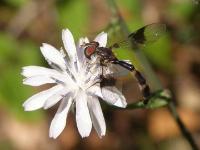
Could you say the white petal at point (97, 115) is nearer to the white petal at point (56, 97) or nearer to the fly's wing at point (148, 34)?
the white petal at point (56, 97)

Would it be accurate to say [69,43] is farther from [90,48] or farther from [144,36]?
[144,36]

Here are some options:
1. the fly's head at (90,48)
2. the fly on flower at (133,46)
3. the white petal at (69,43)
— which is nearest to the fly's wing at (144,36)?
the fly on flower at (133,46)

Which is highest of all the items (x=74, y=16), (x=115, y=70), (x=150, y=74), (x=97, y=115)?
(x=74, y=16)

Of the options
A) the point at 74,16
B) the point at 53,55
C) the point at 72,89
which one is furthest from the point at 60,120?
the point at 74,16

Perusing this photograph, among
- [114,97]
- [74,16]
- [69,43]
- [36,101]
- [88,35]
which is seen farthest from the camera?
[74,16]

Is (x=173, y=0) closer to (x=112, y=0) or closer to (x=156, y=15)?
(x=156, y=15)
